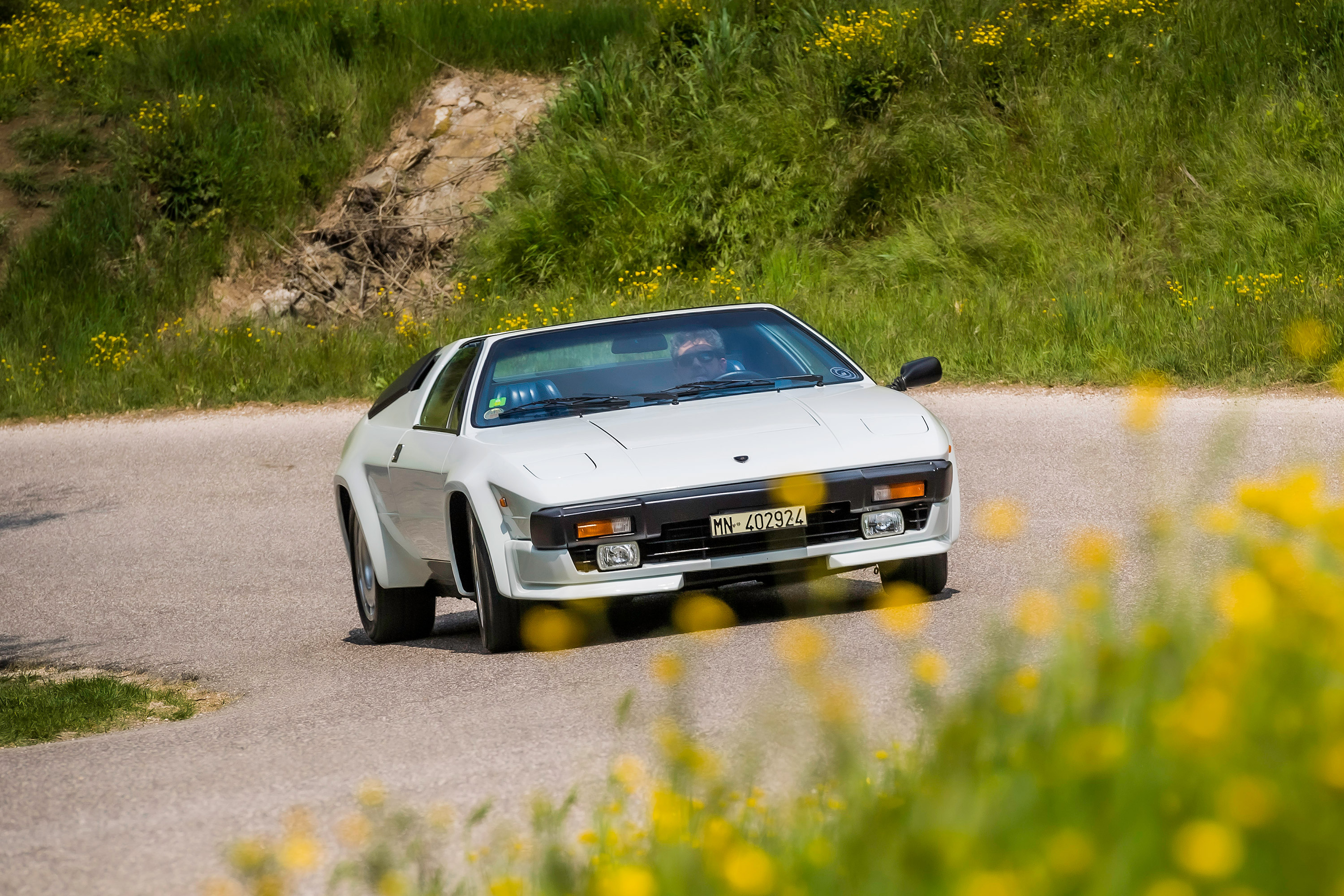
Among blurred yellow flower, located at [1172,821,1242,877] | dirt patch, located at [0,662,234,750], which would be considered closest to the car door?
dirt patch, located at [0,662,234,750]

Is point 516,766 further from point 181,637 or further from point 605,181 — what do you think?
point 605,181

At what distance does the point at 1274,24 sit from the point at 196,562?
17.5m

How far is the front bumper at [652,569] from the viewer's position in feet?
21.0

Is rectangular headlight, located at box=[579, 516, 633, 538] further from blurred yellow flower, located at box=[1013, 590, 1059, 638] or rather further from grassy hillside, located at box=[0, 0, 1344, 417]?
grassy hillside, located at box=[0, 0, 1344, 417]

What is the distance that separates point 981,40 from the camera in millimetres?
24391

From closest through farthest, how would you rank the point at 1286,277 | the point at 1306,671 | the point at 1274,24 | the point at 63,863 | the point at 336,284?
1. the point at 1306,671
2. the point at 63,863
3. the point at 1286,277
4. the point at 1274,24
5. the point at 336,284

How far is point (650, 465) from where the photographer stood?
6.43 m

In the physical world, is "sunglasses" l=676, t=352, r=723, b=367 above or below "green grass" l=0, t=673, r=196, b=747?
above

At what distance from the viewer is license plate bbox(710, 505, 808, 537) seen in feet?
20.9

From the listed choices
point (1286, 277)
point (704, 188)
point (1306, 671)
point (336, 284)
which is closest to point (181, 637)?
point (1306, 671)

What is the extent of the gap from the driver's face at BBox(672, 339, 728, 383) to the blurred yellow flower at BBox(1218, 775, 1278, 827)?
19.2 feet

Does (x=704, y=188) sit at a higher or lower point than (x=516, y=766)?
lower

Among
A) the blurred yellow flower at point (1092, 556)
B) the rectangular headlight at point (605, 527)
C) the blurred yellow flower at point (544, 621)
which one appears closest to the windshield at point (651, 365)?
the blurred yellow flower at point (544, 621)

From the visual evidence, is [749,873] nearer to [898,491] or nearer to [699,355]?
[898,491]
